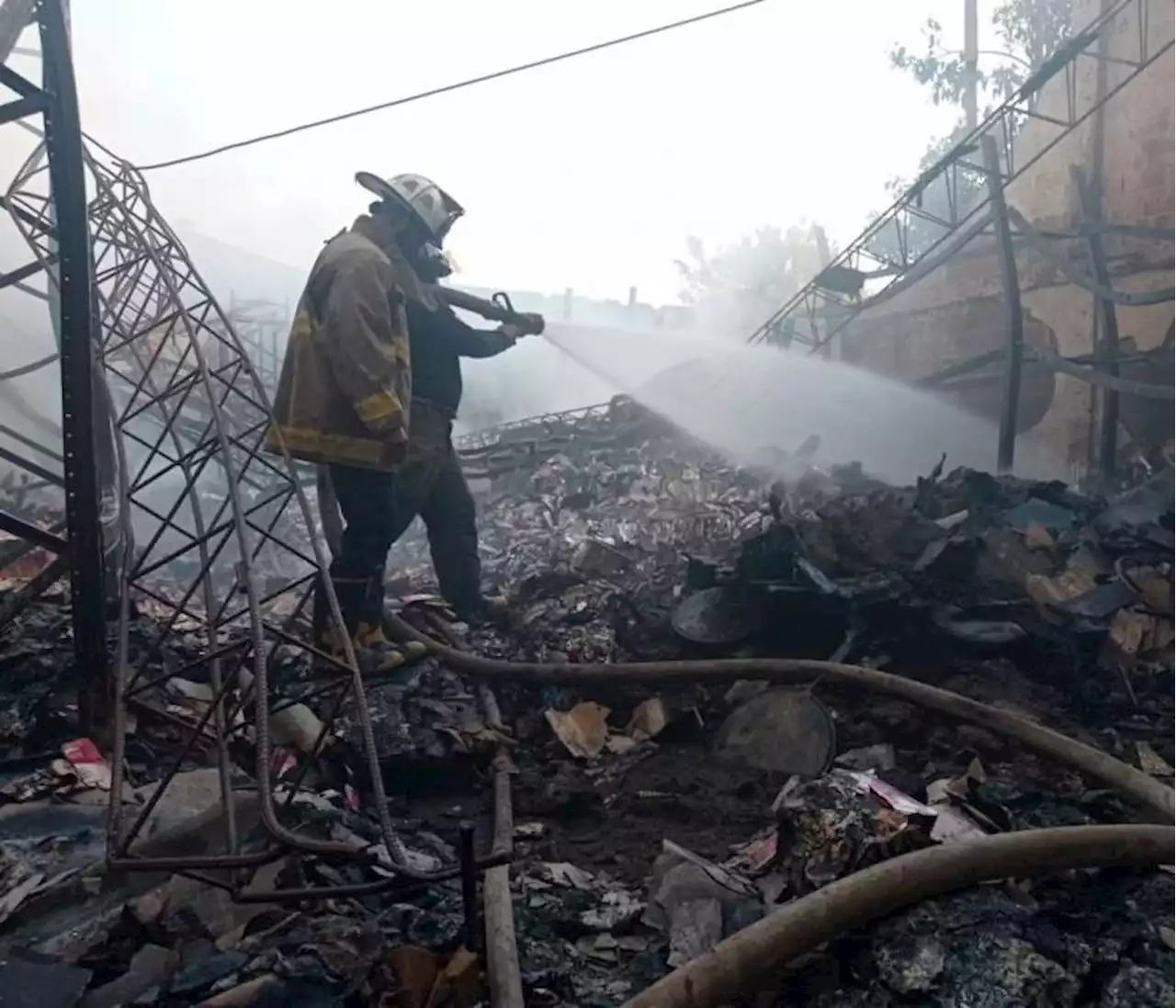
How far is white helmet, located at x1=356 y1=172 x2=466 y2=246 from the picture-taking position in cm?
502

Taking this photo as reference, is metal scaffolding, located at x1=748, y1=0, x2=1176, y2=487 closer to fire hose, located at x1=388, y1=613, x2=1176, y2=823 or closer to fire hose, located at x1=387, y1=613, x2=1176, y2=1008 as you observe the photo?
fire hose, located at x1=388, y1=613, x2=1176, y2=823

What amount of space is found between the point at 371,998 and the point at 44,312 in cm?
2524

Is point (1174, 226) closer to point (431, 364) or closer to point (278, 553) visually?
point (431, 364)

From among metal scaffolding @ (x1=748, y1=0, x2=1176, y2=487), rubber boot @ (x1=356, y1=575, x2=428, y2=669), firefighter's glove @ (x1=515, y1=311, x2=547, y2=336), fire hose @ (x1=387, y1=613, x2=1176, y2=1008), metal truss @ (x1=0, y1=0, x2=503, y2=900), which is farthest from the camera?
metal scaffolding @ (x1=748, y1=0, x2=1176, y2=487)

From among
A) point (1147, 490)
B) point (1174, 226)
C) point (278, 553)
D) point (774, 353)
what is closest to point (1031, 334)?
point (1174, 226)

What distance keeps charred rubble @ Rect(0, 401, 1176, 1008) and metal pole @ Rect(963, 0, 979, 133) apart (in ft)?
67.6

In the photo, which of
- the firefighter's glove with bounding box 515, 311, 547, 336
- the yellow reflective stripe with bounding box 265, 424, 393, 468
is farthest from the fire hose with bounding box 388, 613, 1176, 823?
the firefighter's glove with bounding box 515, 311, 547, 336

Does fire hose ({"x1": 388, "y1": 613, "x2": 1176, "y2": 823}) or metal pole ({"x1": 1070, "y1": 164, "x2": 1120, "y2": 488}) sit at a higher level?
metal pole ({"x1": 1070, "y1": 164, "x2": 1120, "y2": 488})

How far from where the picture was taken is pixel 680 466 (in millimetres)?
12039

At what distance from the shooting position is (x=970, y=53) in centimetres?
2394

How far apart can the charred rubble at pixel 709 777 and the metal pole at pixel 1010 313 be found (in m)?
3.26

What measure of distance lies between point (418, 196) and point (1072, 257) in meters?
10.3

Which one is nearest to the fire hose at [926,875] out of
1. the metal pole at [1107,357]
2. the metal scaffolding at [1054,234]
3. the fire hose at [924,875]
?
the fire hose at [924,875]

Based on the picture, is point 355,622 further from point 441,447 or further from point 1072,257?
point 1072,257
